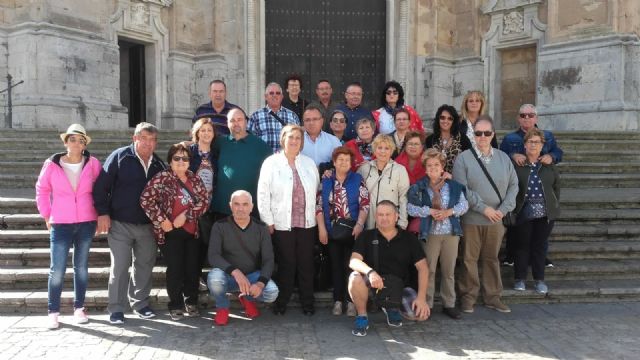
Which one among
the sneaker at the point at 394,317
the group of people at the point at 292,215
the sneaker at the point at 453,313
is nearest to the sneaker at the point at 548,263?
the group of people at the point at 292,215

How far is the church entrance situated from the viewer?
14.8 m

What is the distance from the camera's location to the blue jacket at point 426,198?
5.16 meters

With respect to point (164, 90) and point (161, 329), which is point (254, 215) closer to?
point (161, 329)

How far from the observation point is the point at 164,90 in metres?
14.2

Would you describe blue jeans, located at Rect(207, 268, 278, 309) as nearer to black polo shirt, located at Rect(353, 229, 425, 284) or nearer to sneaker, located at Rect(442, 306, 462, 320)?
black polo shirt, located at Rect(353, 229, 425, 284)

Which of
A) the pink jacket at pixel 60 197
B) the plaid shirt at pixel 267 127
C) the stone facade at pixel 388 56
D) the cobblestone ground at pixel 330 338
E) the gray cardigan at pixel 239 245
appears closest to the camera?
the cobblestone ground at pixel 330 338

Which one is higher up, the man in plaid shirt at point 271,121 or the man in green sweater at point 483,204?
the man in plaid shirt at point 271,121

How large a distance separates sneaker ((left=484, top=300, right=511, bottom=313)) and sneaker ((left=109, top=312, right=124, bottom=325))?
352 cm

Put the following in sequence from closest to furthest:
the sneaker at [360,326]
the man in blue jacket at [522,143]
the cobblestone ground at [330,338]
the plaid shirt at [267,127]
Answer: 1. the cobblestone ground at [330,338]
2. the sneaker at [360,326]
3. the man in blue jacket at [522,143]
4. the plaid shirt at [267,127]

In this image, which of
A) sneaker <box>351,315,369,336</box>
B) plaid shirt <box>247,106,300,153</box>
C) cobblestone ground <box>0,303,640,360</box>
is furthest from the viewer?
plaid shirt <box>247,106,300,153</box>

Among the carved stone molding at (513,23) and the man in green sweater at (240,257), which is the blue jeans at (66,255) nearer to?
the man in green sweater at (240,257)

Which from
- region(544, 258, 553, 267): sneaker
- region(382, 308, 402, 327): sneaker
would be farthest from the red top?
region(544, 258, 553, 267): sneaker

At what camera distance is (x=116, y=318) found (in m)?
4.99

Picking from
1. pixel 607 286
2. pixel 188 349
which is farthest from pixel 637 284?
pixel 188 349
